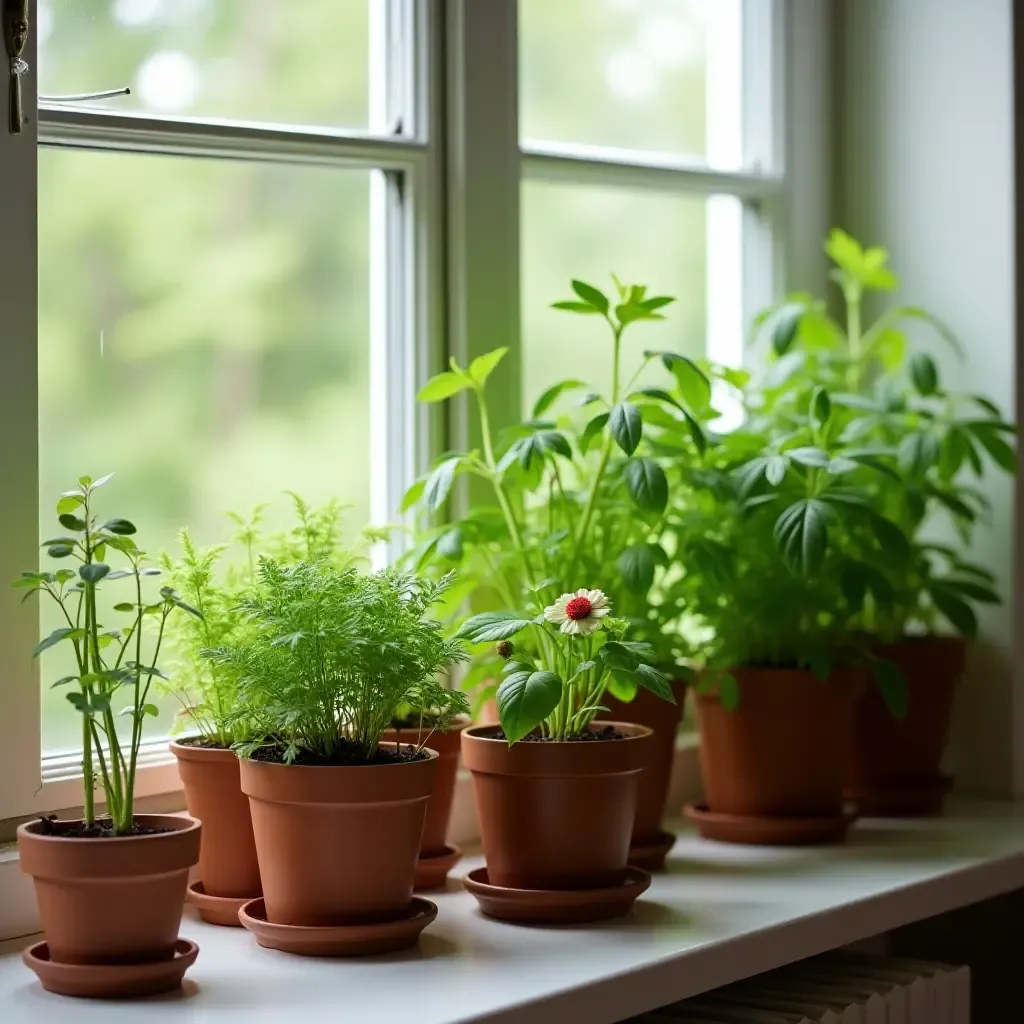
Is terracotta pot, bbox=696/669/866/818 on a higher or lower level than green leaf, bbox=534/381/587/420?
lower

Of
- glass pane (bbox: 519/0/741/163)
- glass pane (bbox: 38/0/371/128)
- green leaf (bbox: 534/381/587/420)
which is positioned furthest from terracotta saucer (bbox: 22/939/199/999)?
glass pane (bbox: 519/0/741/163)

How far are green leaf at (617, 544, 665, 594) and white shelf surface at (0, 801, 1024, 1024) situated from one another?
0.34 meters

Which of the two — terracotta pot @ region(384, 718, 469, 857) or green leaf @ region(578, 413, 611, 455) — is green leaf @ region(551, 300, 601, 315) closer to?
green leaf @ region(578, 413, 611, 455)

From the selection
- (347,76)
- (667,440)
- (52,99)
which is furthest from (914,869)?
(52,99)

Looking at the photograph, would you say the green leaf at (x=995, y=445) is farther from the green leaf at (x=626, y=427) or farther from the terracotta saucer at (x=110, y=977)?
the terracotta saucer at (x=110, y=977)

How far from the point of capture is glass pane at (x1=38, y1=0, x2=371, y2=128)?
1580mm

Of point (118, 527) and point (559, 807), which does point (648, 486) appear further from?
point (118, 527)

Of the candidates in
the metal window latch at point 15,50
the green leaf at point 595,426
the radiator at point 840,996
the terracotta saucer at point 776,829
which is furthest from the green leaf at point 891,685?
the metal window latch at point 15,50

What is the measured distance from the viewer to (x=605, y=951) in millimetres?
1402

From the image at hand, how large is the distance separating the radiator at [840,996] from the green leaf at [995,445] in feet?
2.15

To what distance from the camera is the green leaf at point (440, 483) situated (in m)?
1.58

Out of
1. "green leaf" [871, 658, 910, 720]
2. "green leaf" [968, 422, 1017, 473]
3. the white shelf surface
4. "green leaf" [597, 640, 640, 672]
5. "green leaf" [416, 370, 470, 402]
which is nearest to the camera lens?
the white shelf surface

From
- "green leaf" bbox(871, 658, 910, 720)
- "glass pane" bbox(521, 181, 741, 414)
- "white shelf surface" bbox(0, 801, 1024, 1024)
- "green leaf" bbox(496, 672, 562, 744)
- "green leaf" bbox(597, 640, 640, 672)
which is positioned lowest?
"white shelf surface" bbox(0, 801, 1024, 1024)

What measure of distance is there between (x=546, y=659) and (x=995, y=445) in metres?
0.76
